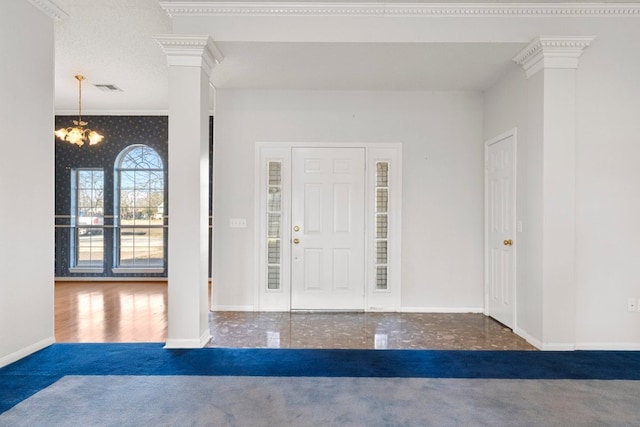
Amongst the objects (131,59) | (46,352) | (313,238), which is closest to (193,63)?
(131,59)

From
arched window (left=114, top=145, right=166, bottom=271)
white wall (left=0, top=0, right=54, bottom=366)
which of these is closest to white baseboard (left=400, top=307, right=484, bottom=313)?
white wall (left=0, top=0, right=54, bottom=366)

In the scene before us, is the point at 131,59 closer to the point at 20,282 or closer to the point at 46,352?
the point at 20,282

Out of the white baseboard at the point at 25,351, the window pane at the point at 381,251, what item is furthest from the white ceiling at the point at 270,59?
the white baseboard at the point at 25,351

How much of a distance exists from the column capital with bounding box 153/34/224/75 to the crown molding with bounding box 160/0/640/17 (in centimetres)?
30

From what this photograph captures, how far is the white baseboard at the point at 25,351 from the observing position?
3180 mm

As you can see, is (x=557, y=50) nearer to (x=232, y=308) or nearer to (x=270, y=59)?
(x=270, y=59)

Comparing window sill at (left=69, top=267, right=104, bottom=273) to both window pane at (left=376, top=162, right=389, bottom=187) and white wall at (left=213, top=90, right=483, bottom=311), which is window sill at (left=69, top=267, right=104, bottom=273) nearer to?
white wall at (left=213, top=90, right=483, bottom=311)

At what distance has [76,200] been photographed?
7316mm

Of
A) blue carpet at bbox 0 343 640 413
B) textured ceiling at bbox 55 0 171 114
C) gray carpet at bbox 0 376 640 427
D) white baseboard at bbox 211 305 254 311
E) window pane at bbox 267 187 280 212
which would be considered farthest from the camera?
window pane at bbox 267 187 280 212

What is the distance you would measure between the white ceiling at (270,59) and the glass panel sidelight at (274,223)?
3.50ft

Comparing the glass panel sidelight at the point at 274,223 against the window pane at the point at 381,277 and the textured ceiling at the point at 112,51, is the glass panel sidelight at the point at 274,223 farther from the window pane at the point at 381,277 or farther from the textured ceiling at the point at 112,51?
the textured ceiling at the point at 112,51

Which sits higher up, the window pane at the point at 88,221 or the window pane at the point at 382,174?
the window pane at the point at 382,174

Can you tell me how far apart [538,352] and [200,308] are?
2949mm

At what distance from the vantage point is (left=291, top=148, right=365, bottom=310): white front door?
16.7 ft
